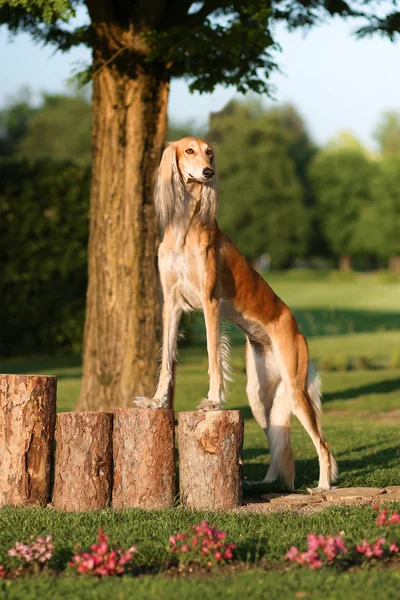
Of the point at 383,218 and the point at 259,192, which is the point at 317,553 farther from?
the point at 383,218

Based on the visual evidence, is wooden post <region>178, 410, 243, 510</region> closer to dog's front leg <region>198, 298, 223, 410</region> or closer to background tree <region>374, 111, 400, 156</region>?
dog's front leg <region>198, 298, 223, 410</region>

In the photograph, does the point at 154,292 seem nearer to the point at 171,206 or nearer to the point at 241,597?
the point at 171,206

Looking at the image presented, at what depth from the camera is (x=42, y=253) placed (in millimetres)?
19078

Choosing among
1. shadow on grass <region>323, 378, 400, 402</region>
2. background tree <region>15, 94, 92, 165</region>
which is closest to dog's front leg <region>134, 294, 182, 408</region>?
shadow on grass <region>323, 378, 400, 402</region>

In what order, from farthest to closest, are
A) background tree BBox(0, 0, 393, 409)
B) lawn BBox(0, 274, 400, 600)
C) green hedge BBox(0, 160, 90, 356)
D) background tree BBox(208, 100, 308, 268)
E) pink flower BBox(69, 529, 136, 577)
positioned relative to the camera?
background tree BBox(208, 100, 308, 268) → green hedge BBox(0, 160, 90, 356) → background tree BBox(0, 0, 393, 409) → pink flower BBox(69, 529, 136, 577) → lawn BBox(0, 274, 400, 600)

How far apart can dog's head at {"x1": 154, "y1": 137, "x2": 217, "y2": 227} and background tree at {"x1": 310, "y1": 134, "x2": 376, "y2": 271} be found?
6349 centimetres

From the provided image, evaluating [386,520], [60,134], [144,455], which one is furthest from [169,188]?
[60,134]

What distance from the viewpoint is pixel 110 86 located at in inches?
411

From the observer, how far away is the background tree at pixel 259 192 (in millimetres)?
62781

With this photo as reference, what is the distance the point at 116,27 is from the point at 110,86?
65cm

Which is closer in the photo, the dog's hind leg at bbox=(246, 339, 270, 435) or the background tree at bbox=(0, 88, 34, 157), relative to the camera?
the dog's hind leg at bbox=(246, 339, 270, 435)

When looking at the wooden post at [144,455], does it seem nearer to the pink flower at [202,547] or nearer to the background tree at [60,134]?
the pink flower at [202,547]

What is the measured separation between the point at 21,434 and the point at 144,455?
0.86 meters

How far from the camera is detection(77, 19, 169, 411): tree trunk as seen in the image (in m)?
10.4
